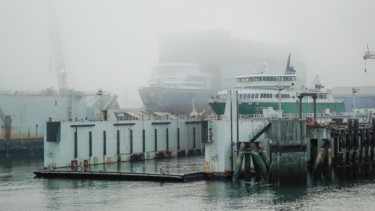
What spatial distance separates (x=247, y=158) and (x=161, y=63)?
93749 mm

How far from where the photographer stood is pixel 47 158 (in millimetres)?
62156

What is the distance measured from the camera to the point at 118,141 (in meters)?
67.7

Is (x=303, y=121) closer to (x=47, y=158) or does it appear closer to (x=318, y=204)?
(x=318, y=204)

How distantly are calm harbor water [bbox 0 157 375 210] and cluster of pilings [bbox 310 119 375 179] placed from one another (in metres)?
3.00

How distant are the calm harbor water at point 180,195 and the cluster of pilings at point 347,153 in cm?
300

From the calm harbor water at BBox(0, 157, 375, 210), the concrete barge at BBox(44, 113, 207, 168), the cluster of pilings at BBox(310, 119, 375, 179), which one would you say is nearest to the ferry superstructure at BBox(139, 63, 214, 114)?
the concrete barge at BBox(44, 113, 207, 168)

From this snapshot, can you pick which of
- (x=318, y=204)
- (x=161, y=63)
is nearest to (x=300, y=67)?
(x=161, y=63)

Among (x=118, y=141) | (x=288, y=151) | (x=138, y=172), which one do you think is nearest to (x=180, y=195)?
(x=288, y=151)

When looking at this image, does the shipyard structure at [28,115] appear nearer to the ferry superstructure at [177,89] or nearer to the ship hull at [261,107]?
the ship hull at [261,107]

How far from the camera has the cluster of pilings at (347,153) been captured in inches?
2173

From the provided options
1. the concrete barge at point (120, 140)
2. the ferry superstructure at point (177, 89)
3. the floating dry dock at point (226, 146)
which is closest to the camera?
the floating dry dock at point (226, 146)

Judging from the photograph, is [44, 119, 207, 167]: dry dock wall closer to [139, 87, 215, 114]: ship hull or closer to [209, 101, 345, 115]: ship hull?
[209, 101, 345, 115]: ship hull

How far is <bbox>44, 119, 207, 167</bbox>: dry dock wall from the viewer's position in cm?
6194

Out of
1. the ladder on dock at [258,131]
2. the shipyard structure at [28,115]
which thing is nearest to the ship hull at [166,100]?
the shipyard structure at [28,115]
